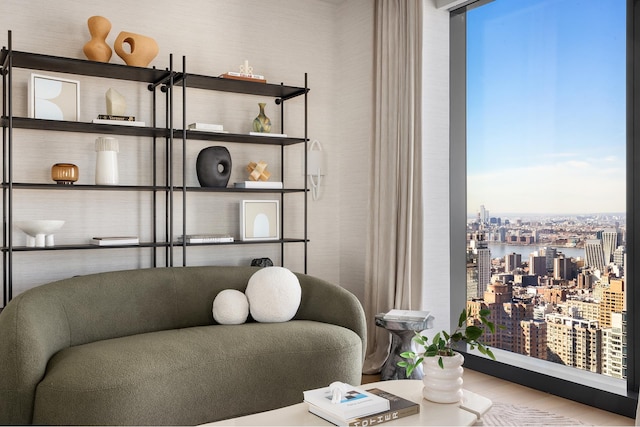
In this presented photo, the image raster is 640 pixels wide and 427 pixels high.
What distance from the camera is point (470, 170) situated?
4.14m

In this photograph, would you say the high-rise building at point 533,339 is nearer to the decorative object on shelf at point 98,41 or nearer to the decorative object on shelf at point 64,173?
the decorative object on shelf at point 64,173

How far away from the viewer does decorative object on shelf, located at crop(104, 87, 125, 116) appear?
3.56 metres

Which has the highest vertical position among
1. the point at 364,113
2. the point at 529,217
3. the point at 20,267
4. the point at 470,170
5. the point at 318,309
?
the point at 364,113

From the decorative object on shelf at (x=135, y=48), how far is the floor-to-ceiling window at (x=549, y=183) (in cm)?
207

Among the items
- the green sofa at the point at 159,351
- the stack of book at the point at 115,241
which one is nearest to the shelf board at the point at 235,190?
the stack of book at the point at 115,241

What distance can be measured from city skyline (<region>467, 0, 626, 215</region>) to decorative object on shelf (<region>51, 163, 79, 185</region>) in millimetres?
2587

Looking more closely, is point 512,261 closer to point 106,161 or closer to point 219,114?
point 219,114

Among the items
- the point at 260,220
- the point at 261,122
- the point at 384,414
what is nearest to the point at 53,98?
the point at 261,122

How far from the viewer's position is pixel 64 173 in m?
3.39

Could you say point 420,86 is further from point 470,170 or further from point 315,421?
point 315,421

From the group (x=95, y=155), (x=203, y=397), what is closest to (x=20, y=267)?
(x=95, y=155)

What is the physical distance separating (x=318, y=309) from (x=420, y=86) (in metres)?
1.61

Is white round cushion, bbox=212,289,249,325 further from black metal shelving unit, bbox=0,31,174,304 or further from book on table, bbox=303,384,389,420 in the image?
book on table, bbox=303,384,389,420

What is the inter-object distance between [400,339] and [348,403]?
1666mm
